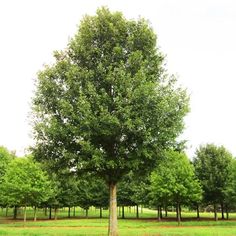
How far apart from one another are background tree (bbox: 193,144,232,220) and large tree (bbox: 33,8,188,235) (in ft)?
135

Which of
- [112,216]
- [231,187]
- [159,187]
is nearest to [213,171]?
[231,187]

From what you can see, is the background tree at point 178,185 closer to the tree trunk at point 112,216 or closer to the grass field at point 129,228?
the grass field at point 129,228

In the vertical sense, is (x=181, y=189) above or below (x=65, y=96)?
below

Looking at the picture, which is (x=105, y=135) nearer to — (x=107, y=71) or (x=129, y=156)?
(x=129, y=156)

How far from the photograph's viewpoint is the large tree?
1980 cm

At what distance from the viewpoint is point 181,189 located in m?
49.5

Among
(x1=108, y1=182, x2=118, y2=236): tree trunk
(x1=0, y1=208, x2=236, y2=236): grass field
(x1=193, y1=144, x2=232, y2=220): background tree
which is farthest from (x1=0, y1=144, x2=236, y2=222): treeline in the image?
(x1=108, y1=182, x2=118, y2=236): tree trunk

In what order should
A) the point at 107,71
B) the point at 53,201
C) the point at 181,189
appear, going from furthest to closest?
1. the point at 53,201
2. the point at 181,189
3. the point at 107,71

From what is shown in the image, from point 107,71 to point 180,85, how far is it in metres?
4.96

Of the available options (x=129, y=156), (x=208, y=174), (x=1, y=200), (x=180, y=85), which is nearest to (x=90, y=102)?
(x=129, y=156)

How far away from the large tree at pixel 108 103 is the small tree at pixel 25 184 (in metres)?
32.9

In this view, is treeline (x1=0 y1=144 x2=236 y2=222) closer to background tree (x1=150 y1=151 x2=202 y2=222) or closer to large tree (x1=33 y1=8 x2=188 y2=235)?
background tree (x1=150 y1=151 x2=202 y2=222)

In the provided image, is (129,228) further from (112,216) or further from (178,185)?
(112,216)

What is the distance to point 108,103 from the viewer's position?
20391mm
